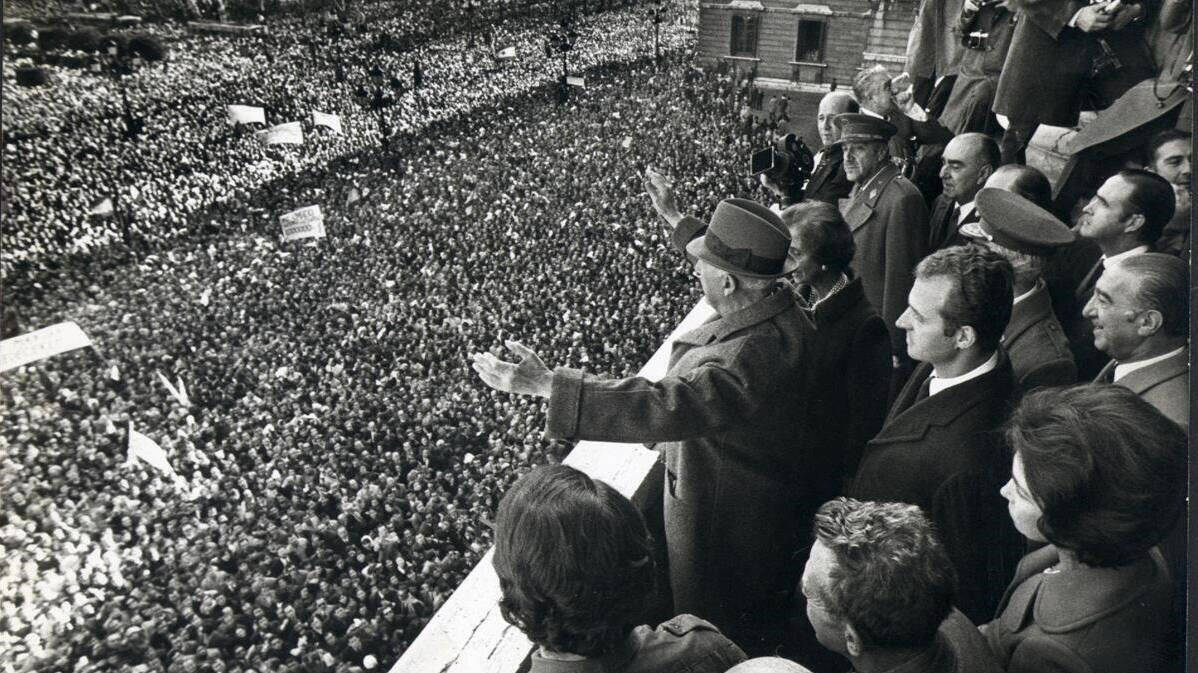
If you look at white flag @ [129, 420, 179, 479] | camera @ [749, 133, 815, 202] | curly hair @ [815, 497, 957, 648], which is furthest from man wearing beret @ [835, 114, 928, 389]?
white flag @ [129, 420, 179, 479]

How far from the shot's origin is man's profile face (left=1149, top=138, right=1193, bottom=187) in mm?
2373

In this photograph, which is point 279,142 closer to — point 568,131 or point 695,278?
point 568,131

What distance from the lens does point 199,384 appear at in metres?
2.06

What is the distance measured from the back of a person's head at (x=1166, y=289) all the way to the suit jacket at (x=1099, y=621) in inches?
24.9

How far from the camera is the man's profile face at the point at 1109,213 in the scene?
2234mm

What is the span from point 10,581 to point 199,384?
2.00 ft

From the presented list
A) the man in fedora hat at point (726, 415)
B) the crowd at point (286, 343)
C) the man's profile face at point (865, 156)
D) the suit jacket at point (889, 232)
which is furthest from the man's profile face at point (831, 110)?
the man in fedora hat at point (726, 415)

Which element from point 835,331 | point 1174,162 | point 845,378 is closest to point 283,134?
point 835,331

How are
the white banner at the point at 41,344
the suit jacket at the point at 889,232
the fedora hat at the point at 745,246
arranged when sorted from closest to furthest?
1. the white banner at the point at 41,344
2. the fedora hat at the point at 745,246
3. the suit jacket at the point at 889,232

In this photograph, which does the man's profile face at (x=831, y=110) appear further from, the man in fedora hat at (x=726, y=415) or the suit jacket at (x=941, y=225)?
the man in fedora hat at (x=726, y=415)

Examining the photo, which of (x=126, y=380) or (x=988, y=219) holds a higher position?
(x=988, y=219)

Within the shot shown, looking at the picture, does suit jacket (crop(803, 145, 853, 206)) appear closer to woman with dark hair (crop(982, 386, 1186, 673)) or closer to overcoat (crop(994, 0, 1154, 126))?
overcoat (crop(994, 0, 1154, 126))

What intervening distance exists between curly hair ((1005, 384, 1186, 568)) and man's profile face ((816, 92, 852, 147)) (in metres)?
2.29

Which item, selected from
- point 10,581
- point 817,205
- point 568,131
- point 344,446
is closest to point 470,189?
point 568,131
